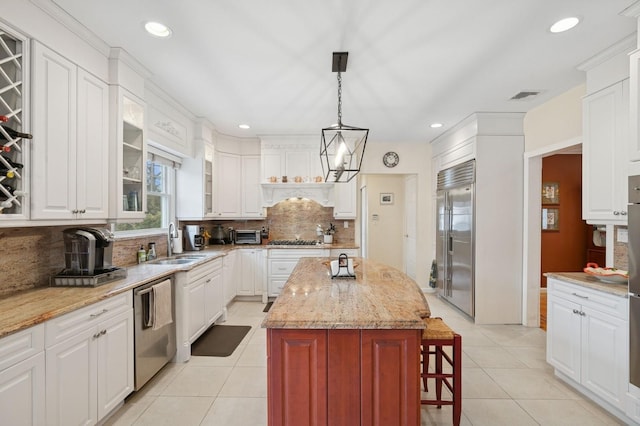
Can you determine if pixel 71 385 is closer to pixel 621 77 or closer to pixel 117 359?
pixel 117 359

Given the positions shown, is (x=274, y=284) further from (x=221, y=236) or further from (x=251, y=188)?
(x=251, y=188)

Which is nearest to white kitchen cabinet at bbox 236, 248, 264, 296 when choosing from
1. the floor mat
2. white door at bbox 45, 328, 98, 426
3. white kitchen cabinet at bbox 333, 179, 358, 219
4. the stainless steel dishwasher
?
the floor mat

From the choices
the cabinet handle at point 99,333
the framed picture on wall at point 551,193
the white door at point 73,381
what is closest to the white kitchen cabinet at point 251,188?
the cabinet handle at point 99,333

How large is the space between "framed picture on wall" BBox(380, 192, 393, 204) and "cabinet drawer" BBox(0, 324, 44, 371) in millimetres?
6220

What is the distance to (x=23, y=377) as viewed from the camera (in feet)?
4.90

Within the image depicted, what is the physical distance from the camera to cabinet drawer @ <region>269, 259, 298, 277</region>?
194 inches

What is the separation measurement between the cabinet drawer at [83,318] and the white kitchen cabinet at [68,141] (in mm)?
640

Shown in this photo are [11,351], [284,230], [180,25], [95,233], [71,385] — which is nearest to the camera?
[11,351]

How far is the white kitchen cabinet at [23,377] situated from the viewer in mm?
1406

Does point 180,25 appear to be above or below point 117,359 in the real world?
above

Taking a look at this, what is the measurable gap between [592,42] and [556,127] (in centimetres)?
156

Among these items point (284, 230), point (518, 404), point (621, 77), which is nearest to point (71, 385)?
point (518, 404)

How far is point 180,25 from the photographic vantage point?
84.3 inches

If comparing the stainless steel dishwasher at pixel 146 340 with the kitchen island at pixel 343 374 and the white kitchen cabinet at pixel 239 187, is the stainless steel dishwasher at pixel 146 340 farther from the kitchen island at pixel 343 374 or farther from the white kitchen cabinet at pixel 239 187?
the white kitchen cabinet at pixel 239 187
